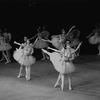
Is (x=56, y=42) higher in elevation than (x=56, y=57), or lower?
higher

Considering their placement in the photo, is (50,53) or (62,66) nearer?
(62,66)

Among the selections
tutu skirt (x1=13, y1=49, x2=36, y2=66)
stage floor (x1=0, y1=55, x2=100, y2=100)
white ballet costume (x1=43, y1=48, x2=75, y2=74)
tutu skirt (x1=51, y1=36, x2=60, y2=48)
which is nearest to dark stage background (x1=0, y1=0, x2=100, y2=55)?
tutu skirt (x1=51, y1=36, x2=60, y2=48)

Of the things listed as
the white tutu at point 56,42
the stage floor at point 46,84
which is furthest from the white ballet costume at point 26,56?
the white tutu at point 56,42

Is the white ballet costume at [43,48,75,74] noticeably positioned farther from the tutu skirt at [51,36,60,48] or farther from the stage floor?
the tutu skirt at [51,36,60,48]

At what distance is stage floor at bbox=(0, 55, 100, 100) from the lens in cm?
641

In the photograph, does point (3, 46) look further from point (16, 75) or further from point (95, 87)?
point (95, 87)

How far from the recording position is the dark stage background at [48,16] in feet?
45.5

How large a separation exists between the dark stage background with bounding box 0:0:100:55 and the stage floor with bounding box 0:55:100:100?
13.6 ft

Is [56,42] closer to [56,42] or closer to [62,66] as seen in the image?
[56,42]

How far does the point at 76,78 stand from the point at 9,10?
713cm

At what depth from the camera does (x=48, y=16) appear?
1455 centimetres

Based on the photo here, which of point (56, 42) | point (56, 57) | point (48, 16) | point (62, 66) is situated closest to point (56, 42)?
point (56, 42)

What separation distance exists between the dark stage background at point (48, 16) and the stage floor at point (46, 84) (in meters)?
4.16

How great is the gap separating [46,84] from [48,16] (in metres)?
7.61
